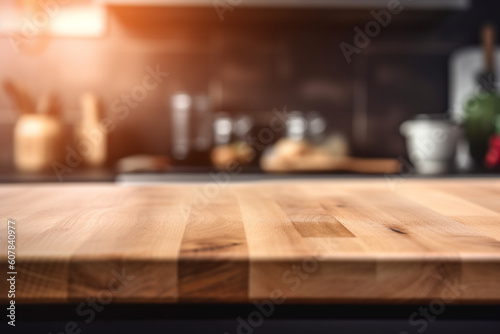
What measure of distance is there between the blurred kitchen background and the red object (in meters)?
0.41

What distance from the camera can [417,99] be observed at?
2.47 m

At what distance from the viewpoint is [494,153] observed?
1927mm

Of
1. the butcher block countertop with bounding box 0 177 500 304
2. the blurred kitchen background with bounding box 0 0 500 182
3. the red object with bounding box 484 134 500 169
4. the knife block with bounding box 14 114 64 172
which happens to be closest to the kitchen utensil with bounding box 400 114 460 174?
the red object with bounding box 484 134 500 169

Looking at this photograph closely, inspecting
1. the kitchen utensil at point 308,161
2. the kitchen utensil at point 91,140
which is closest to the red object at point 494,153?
the kitchen utensil at point 308,161

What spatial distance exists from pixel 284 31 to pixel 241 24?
0.65 feet

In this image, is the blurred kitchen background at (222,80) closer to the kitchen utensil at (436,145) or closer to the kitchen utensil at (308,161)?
the kitchen utensil at (308,161)

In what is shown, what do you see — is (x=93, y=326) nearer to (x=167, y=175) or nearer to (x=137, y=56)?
(x=167, y=175)

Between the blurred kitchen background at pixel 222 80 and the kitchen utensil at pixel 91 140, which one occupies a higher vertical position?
the blurred kitchen background at pixel 222 80

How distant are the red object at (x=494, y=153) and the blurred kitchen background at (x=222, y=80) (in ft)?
1.34

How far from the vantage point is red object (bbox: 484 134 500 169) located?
1.91 m

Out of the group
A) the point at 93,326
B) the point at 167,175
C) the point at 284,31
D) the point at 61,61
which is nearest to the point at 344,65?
the point at 284,31

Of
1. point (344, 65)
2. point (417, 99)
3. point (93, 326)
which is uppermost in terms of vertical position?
point (344, 65)

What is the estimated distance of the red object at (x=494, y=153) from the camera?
191 centimetres

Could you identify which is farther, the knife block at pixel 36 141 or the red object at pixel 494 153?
the knife block at pixel 36 141
